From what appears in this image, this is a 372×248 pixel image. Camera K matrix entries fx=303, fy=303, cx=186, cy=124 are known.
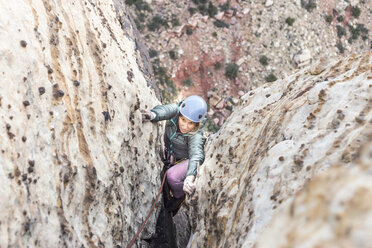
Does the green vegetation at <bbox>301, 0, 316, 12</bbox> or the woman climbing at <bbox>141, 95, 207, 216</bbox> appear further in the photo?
the green vegetation at <bbox>301, 0, 316, 12</bbox>

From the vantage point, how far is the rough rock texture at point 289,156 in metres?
1.94

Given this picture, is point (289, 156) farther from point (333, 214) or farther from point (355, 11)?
point (355, 11)

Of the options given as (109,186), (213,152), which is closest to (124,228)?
(109,186)

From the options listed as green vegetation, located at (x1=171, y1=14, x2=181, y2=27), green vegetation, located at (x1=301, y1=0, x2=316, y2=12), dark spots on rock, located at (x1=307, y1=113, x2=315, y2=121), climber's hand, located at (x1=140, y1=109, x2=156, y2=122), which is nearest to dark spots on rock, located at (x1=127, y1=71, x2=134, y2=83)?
climber's hand, located at (x1=140, y1=109, x2=156, y2=122)

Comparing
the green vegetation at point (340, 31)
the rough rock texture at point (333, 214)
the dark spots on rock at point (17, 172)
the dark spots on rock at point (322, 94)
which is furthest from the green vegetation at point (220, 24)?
the rough rock texture at point (333, 214)

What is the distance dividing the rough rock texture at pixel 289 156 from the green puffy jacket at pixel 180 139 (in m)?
0.21

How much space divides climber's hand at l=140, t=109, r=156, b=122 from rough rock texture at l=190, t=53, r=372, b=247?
1371 millimetres

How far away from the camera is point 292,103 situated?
463 cm

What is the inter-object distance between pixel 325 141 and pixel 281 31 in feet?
80.4

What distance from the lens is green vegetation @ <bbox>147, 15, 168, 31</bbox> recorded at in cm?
2453

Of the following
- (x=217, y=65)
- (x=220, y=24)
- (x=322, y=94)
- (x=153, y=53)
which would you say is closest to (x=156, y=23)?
(x=153, y=53)

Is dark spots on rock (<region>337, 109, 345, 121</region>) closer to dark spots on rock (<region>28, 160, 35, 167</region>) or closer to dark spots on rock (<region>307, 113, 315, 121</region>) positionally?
dark spots on rock (<region>307, 113, 315, 121</region>)

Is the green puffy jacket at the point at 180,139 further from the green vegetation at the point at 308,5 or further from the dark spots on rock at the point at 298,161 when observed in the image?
the green vegetation at the point at 308,5

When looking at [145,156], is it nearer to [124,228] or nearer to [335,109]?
[124,228]
